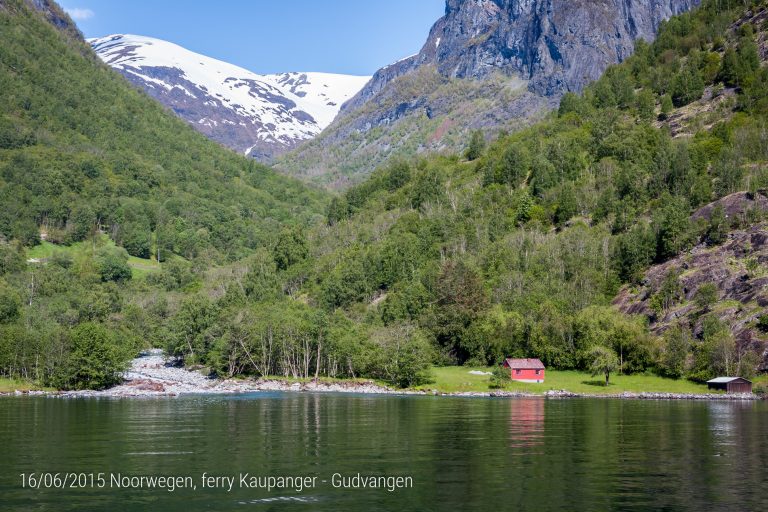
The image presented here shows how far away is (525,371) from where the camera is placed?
144875 mm

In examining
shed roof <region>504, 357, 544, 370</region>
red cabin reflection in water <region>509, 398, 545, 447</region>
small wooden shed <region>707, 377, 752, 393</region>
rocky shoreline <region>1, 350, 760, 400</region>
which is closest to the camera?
red cabin reflection in water <region>509, 398, 545, 447</region>

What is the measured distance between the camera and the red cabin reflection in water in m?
67.2

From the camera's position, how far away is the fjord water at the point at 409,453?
141 feet

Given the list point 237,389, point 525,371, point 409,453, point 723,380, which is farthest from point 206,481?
point 723,380

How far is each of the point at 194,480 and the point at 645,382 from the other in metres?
111

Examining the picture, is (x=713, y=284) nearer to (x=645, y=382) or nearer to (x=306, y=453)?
(x=645, y=382)

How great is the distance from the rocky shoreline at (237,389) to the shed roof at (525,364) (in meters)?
12.4

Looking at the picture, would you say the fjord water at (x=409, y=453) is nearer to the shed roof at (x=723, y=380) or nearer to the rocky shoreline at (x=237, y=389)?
the rocky shoreline at (x=237, y=389)

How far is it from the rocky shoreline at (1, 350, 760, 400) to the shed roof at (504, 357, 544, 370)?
12.4m

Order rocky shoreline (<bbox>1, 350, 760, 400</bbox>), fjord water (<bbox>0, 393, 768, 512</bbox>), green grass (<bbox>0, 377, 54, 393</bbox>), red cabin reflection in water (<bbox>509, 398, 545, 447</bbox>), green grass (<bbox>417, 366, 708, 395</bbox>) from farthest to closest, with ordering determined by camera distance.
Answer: green grass (<bbox>417, 366, 708, 395</bbox>) → green grass (<bbox>0, 377, 54, 393</bbox>) → rocky shoreline (<bbox>1, 350, 760, 400</bbox>) → red cabin reflection in water (<bbox>509, 398, 545, 447</bbox>) → fjord water (<bbox>0, 393, 768, 512</bbox>)

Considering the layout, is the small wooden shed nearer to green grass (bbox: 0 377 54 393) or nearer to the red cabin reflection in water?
the red cabin reflection in water

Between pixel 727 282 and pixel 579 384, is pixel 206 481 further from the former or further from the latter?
pixel 727 282

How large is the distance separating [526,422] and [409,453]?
91.8 ft

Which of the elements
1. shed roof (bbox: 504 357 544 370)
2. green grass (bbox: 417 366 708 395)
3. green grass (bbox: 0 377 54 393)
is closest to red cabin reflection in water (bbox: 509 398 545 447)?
green grass (bbox: 417 366 708 395)
